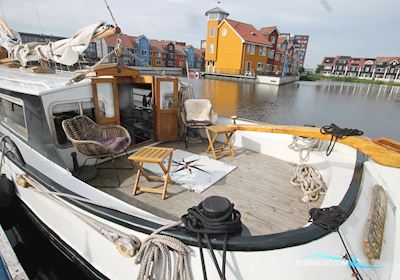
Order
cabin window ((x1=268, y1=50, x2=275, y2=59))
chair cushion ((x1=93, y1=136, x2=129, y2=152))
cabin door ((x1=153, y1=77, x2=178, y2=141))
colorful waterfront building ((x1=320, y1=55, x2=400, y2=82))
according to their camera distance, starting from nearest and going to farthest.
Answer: chair cushion ((x1=93, y1=136, x2=129, y2=152)) < cabin door ((x1=153, y1=77, x2=178, y2=141)) < cabin window ((x1=268, y1=50, x2=275, y2=59)) < colorful waterfront building ((x1=320, y1=55, x2=400, y2=82))

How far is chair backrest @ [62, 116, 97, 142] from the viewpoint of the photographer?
128 inches

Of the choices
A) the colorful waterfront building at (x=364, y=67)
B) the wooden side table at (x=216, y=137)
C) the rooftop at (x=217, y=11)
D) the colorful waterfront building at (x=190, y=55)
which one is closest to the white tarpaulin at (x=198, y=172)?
the wooden side table at (x=216, y=137)

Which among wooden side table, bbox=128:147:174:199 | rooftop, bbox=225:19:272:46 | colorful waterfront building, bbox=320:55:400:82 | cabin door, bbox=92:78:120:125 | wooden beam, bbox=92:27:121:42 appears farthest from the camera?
colorful waterfront building, bbox=320:55:400:82

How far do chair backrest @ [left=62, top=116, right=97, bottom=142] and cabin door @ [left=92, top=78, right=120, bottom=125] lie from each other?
0.20 meters

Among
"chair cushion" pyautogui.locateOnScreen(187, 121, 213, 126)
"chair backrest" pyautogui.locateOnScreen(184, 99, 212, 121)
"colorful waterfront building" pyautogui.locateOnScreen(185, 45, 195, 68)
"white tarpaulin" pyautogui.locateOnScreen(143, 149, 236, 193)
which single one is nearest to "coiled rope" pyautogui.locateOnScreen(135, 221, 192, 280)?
"white tarpaulin" pyautogui.locateOnScreen(143, 149, 236, 193)

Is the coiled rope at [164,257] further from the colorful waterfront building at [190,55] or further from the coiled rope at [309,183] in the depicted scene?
the colorful waterfront building at [190,55]

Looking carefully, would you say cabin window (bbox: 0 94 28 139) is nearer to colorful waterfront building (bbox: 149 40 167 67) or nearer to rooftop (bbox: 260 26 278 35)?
rooftop (bbox: 260 26 278 35)

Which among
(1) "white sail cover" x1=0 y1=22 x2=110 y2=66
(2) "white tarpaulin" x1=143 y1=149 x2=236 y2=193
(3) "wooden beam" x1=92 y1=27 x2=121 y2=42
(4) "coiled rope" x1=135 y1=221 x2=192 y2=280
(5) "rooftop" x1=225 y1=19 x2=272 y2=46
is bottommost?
(2) "white tarpaulin" x1=143 y1=149 x2=236 y2=193

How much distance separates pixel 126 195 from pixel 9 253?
59.6 inches

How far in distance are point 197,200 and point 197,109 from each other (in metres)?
2.74

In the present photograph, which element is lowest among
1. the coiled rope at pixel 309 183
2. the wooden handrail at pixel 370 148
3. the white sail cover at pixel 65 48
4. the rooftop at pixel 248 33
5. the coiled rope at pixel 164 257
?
the coiled rope at pixel 309 183

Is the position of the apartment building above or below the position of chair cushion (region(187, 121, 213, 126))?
above

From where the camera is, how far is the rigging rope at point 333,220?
5.17 feet

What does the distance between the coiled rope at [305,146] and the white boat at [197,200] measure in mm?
111
